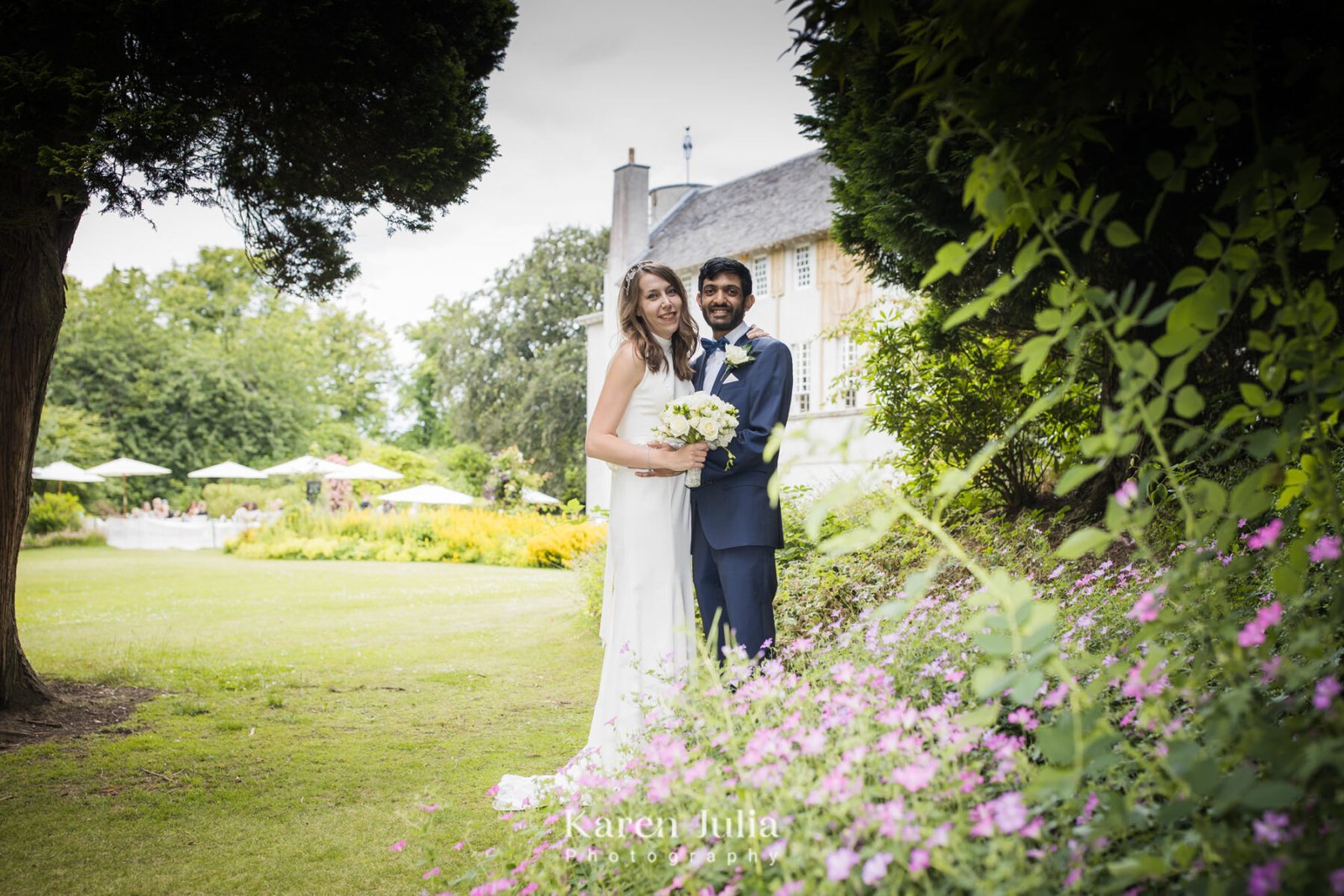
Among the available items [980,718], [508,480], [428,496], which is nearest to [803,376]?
[508,480]

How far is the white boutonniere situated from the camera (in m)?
3.87

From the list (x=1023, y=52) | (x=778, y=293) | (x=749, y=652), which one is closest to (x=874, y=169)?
(x=749, y=652)

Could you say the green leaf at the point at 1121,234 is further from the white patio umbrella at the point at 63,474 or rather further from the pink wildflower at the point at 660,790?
the white patio umbrella at the point at 63,474

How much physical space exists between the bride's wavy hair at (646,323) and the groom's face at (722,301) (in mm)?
102

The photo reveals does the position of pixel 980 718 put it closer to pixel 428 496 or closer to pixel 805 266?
pixel 805 266

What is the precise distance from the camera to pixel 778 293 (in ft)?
77.6

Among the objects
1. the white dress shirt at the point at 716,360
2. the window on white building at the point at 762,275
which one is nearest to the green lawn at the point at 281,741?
the white dress shirt at the point at 716,360

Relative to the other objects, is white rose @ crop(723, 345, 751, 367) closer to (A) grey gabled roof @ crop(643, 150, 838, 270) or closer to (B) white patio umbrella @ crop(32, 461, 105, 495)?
(A) grey gabled roof @ crop(643, 150, 838, 270)

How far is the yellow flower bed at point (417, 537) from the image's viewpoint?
19.5m

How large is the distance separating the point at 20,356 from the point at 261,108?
2.16 meters

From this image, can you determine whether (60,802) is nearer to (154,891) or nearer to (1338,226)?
(154,891)

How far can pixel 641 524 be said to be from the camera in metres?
4.13

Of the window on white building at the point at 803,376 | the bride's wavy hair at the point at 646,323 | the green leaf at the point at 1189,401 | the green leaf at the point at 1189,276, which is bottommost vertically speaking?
the green leaf at the point at 1189,401

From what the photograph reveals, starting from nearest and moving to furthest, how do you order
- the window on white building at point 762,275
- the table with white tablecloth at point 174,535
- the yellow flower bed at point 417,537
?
the yellow flower bed at point 417,537 → the window on white building at point 762,275 → the table with white tablecloth at point 174,535
